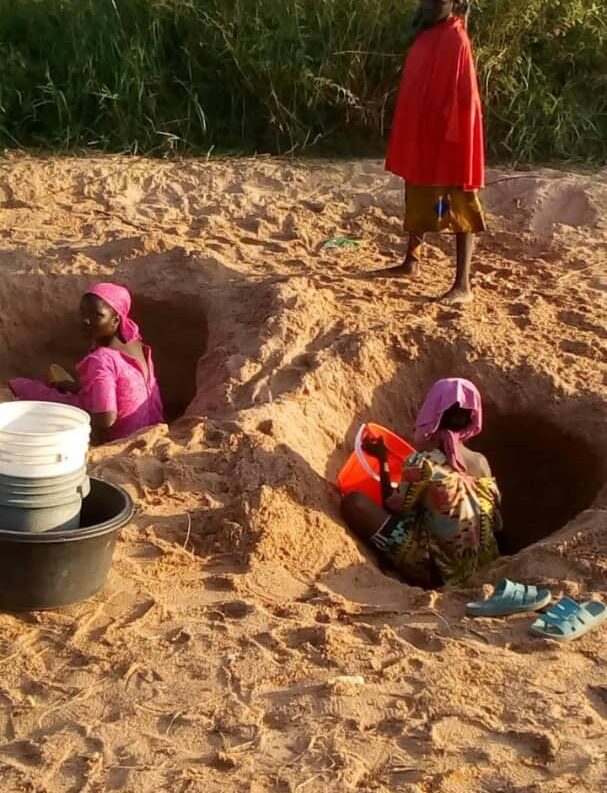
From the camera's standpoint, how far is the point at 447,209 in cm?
555

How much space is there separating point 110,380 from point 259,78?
11.1ft

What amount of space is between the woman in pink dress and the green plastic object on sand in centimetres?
154

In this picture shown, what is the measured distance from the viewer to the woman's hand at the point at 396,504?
443 cm

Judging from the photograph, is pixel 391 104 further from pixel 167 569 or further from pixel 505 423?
pixel 167 569

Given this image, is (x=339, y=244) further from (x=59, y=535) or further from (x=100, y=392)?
(x=59, y=535)

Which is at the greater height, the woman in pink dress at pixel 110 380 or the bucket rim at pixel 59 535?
the bucket rim at pixel 59 535

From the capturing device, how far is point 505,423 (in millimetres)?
5176

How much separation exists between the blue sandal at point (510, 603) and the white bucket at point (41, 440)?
125 cm

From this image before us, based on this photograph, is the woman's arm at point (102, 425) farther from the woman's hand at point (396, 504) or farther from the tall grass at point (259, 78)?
the tall grass at point (259, 78)

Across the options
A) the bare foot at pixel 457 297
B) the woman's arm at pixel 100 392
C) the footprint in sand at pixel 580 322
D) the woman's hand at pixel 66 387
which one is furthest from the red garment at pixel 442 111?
the woman's hand at pixel 66 387

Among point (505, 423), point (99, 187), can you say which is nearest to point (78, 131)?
point (99, 187)

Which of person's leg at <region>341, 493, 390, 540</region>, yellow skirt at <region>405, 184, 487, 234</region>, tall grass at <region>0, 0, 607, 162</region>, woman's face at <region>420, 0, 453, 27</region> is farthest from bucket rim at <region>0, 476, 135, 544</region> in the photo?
tall grass at <region>0, 0, 607, 162</region>

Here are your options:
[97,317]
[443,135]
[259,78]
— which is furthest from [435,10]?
[259,78]

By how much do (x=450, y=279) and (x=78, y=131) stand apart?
2.83m
